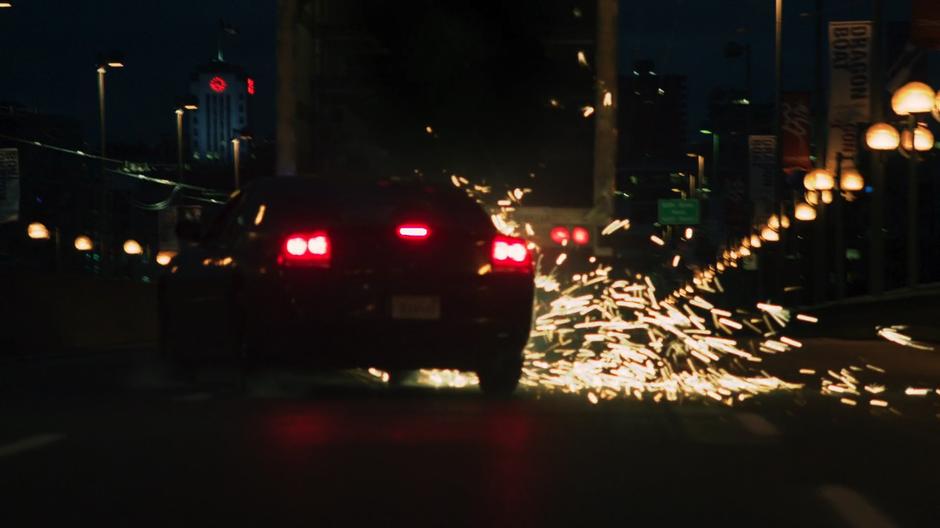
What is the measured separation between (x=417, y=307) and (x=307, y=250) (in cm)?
87

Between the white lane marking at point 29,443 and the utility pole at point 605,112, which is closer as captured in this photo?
the white lane marking at point 29,443

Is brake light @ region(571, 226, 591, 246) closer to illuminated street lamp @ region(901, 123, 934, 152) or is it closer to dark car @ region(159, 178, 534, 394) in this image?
dark car @ region(159, 178, 534, 394)

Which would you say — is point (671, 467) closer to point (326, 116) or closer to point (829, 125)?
point (326, 116)

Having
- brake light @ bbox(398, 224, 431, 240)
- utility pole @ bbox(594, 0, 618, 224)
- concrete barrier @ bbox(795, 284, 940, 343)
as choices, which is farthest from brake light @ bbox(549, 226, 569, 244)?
concrete barrier @ bbox(795, 284, 940, 343)

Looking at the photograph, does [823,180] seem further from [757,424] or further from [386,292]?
[757,424]

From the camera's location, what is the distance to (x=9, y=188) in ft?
161

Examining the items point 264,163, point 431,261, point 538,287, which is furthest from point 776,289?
point 264,163

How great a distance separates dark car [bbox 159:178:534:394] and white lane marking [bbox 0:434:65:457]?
243 cm

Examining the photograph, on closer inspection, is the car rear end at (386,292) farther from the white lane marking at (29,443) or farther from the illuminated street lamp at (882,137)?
the illuminated street lamp at (882,137)

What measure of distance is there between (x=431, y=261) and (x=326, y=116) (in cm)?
438

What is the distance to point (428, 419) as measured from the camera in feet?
36.9

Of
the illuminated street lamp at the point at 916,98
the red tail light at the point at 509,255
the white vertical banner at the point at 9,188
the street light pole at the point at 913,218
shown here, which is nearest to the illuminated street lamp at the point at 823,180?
the street light pole at the point at 913,218

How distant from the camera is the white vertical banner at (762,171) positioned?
5488cm

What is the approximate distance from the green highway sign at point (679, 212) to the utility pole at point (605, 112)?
77.4 metres
